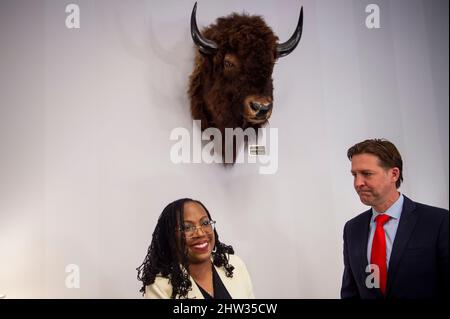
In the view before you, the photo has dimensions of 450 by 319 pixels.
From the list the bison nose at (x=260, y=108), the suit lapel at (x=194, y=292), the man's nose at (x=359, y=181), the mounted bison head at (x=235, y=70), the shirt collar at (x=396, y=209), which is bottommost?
the suit lapel at (x=194, y=292)

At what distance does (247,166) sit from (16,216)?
1085 mm

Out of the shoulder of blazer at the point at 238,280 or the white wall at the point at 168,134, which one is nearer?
the shoulder of blazer at the point at 238,280

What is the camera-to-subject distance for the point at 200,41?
1939 millimetres

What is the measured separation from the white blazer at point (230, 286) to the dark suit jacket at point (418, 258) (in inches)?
19.1

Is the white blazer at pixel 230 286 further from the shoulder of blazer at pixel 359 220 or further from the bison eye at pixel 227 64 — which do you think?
the bison eye at pixel 227 64

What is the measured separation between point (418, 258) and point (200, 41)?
1.28 meters

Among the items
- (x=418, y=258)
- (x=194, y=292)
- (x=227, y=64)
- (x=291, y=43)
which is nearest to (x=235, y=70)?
(x=227, y=64)

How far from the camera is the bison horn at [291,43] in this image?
1993mm

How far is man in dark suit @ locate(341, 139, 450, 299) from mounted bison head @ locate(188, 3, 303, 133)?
509 mm

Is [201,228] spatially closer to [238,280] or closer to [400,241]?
[238,280]

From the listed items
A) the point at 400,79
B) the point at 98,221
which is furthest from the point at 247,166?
the point at 400,79

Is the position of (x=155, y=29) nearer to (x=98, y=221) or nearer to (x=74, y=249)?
(x=98, y=221)

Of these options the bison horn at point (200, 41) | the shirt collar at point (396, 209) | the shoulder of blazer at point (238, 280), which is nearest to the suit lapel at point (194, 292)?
the shoulder of blazer at point (238, 280)

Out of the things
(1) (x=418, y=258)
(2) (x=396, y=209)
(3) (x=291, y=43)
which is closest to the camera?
(1) (x=418, y=258)
